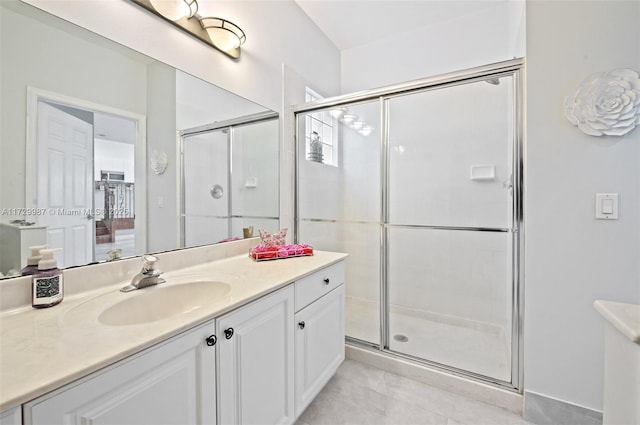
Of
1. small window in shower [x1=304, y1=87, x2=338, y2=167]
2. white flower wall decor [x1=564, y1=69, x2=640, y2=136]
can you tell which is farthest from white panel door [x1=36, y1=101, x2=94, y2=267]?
white flower wall decor [x1=564, y1=69, x2=640, y2=136]

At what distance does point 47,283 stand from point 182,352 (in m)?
0.52

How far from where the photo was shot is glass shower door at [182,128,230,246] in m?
1.43

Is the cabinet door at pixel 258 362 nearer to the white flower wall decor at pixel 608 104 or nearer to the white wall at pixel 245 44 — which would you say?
the white wall at pixel 245 44

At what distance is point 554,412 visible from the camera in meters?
1.39

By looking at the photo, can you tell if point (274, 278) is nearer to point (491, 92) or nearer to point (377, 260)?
point (377, 260)

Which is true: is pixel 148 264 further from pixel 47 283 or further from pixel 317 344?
pixel 317 344

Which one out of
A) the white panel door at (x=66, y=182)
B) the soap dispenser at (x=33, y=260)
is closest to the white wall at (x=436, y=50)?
the white panel door at (x=66, y=182)

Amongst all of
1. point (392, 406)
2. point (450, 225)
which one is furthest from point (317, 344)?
point (450, 225)

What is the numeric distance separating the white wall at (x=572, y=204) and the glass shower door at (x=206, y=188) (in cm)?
169

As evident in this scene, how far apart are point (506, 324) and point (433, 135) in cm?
160

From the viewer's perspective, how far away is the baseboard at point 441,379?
1.53 meters

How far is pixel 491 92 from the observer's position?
1.95m

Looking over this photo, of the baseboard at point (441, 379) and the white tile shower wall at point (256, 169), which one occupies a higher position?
the white tile shower wall at point (256, 169)

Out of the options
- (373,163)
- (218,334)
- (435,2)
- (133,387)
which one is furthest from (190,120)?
(435,2)
